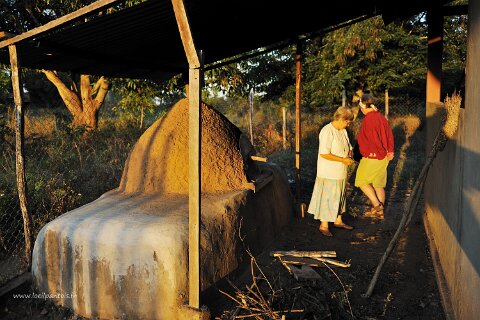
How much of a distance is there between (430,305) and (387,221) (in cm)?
281

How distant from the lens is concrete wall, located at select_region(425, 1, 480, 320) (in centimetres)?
253

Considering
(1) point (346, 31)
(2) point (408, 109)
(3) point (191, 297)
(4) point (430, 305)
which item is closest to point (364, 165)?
(4) point (430, 305)

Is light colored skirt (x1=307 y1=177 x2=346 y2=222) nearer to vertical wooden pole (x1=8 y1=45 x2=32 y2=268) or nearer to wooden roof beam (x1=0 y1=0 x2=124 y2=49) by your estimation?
vertical wooden pole (x1=8 y1=45 x2=32 y2=268)

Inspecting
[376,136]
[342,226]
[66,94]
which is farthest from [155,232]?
[66,94]

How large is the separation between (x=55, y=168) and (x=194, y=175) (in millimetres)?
6115

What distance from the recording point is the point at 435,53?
604 cm

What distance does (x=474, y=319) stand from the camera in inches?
96.9

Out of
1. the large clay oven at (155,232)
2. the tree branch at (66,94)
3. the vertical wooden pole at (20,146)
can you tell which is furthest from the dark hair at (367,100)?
the tree branch at (66,94)

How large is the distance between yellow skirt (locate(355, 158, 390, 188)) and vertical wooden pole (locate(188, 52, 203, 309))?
3725 millimetres

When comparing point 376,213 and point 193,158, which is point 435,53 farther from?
point 193,158

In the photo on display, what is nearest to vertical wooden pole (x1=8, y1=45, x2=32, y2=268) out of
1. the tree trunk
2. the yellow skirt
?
the yellow skirt

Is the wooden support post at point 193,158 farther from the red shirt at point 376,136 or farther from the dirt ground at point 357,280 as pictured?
the red shirt at point 376,136

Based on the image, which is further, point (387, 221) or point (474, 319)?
point (387, 221)

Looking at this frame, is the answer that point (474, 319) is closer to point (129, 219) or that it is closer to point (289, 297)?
point (289, 297)
